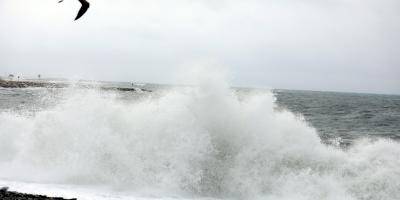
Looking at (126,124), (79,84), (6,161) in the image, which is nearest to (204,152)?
(126,124)

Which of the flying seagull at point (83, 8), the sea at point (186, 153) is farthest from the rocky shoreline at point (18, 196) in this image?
the flying seagull at point (83, 8)

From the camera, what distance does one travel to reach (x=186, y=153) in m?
12.3

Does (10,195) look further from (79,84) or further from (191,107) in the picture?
(79,84)

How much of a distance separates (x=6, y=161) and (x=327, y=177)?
8476 millimetres

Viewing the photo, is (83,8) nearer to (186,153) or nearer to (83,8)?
(83,8)

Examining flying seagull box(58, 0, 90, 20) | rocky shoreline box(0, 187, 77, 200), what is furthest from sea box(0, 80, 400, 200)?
flying seagull box(58, 0, 90, 20)

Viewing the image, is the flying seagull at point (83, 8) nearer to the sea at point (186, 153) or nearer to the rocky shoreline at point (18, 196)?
the rocky shoreline at point (18, 196)

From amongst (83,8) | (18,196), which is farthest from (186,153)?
(83,8)

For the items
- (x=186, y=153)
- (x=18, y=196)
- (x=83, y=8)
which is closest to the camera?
(x=83, y=8)

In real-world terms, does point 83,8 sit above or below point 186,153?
above

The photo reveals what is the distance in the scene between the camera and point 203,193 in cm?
1100

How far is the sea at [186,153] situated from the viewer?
437 inches

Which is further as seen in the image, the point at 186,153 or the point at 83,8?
the point at 186,153

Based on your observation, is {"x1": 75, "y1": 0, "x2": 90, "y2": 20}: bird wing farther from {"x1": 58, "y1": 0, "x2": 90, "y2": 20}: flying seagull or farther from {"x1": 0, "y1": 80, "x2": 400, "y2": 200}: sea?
{"x1": 0, "y1": 80, "x2": 400, "y2": 200}: sea
